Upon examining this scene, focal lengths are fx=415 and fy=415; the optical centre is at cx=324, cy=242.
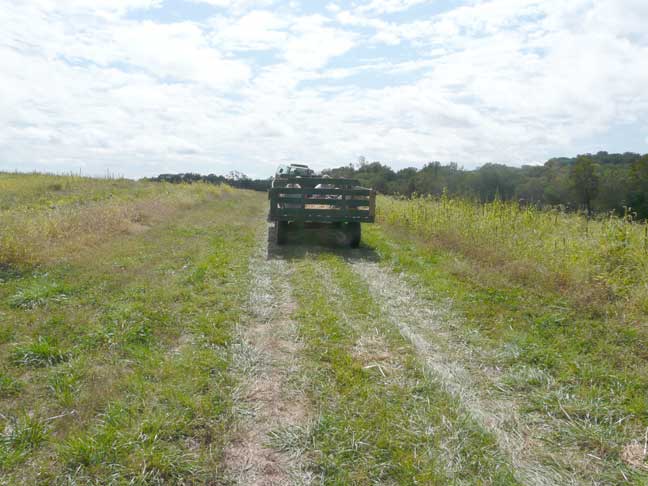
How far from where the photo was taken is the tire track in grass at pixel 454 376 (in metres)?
2.85

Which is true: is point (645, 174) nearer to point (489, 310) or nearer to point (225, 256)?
point (489, 310)

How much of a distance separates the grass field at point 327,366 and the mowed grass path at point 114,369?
0.06 ft

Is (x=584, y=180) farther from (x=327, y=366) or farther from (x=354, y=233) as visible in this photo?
(x=327, y=366)

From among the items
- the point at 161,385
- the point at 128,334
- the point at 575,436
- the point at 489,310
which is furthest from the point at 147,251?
the point at 575,436

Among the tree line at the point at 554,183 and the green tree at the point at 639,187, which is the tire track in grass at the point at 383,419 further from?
the green tree at the point at 639,187

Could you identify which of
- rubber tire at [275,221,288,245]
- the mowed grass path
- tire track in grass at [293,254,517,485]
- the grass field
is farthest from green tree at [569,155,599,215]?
the mowed grass path

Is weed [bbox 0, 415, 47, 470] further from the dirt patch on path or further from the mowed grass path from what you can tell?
the dirt patch on path

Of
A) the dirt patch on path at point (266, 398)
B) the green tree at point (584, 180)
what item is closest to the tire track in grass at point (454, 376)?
the dirt patch on path at point (266, 398)

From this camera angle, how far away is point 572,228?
28.4ft

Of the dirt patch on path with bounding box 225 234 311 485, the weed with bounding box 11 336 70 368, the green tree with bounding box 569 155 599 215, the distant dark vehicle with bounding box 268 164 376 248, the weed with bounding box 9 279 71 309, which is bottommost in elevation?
the dirt patch on path with bounding box 225 234 311 485

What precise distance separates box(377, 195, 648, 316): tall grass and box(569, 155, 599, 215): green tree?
43.2ft

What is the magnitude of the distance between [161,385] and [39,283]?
361cm

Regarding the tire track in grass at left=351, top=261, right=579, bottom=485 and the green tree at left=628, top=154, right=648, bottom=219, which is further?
the green tree at left=628, top=154, right=648, bottom=219

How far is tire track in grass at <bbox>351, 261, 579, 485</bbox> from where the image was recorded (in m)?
2.85
